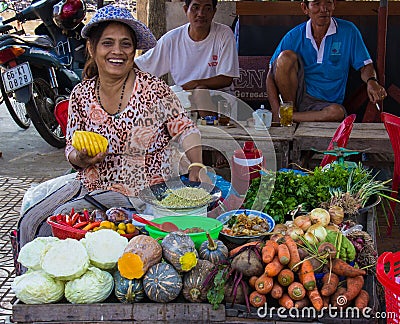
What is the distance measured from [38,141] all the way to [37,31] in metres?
1.34

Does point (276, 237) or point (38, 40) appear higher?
point (38, 40)

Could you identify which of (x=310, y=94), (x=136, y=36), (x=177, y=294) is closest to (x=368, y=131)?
(x=310, y=94)

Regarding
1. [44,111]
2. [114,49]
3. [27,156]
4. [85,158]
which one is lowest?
[27,156]

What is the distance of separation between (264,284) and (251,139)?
2.14 metres

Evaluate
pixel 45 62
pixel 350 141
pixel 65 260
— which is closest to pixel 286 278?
pixel 65 260

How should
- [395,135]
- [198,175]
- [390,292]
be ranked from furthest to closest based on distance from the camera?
1. [395,135]
2. [198,175]
3. [390,292]

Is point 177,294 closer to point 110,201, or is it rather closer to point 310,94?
point 110,201

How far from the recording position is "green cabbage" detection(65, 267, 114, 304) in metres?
2.20

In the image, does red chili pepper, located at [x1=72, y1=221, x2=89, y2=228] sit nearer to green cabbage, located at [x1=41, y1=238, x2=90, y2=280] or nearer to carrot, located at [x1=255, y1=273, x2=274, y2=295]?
green cabbage, located at [x1=41, y1=238, x2=90, y2=280]

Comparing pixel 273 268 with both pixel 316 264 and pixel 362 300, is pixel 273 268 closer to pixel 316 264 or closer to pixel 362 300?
pixel 316 264

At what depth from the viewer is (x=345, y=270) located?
2.26 m

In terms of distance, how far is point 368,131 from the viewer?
4.44 metres

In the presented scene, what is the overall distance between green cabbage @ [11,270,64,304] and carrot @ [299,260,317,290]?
0.89m

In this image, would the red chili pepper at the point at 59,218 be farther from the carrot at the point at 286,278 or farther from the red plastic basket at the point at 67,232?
the carrot at the point at 286,278
